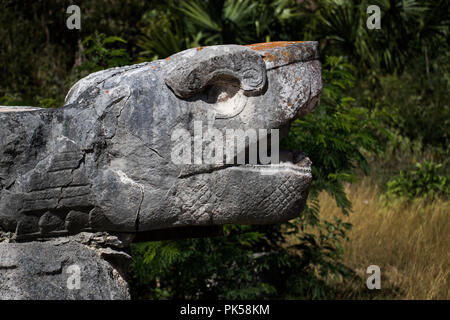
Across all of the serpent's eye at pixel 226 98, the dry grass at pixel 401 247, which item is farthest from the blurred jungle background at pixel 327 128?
the serpent's eye at pixel 226 98

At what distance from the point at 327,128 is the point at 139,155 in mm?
2274

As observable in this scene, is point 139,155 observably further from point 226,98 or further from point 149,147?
point 226,98

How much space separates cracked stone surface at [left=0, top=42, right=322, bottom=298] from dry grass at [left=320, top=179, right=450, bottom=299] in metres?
2.72

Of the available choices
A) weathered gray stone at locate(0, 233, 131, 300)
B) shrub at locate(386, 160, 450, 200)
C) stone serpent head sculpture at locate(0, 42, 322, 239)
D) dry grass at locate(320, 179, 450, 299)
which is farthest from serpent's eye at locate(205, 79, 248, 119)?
shrub at locate(386, 160, 450, 200)

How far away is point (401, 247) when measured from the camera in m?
4.99

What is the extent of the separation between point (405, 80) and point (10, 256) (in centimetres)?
737

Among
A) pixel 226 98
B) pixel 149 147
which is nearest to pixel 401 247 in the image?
pixel 226 98

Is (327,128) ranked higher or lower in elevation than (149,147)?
lower

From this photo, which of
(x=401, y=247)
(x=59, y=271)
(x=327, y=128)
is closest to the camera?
(x=59, y=271)

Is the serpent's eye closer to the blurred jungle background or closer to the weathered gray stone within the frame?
the weathered gray stone

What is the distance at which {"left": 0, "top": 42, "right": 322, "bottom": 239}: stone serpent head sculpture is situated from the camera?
6.71 ft

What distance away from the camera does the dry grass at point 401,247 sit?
4.49 metres

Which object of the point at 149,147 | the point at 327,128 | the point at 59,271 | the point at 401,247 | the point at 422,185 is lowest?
the point at 401,247

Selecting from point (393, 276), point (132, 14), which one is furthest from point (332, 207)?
point (132, 14)
